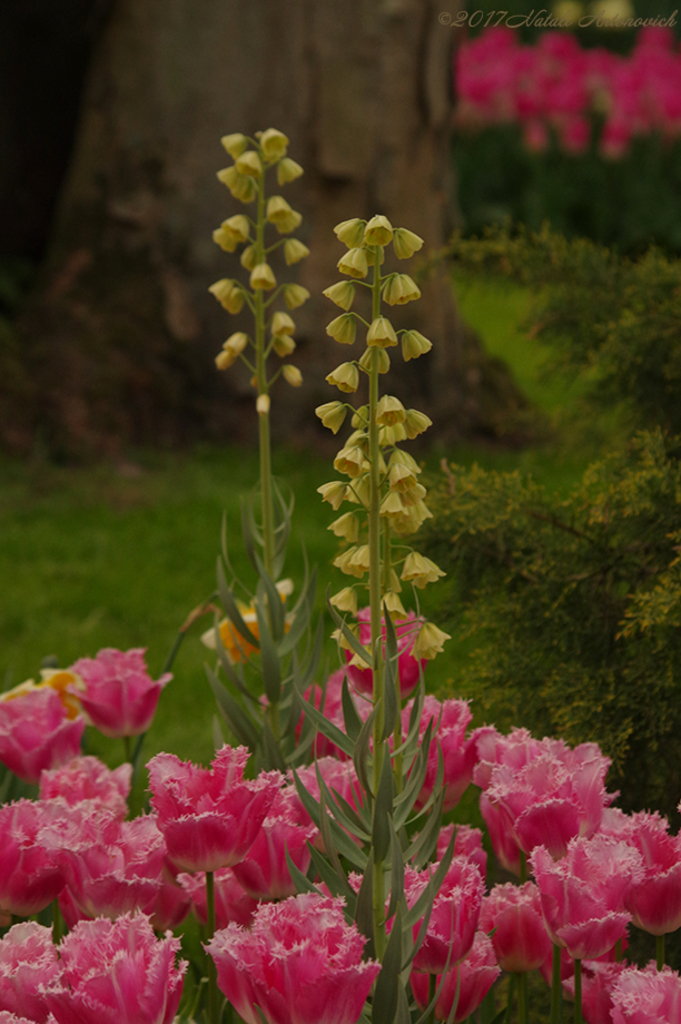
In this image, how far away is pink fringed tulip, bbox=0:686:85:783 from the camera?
4.52 feet

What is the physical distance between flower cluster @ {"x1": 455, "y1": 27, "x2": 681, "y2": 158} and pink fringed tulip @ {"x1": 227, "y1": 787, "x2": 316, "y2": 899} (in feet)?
20.5

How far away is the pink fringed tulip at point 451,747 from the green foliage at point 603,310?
29.4 inches

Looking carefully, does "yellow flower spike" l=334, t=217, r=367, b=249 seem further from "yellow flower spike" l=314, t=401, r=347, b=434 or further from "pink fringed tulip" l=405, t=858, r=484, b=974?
"pink fringed tulip" l=405, t=858, r=484, b=974

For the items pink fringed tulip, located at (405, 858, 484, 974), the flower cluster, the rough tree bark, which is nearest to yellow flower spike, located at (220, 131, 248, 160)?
pink fringed tulip, located at (405, 858, 484, 974)

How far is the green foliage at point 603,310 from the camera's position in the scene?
1.79 m

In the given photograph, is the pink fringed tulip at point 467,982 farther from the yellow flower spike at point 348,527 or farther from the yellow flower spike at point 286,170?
the yellow flower spike at point 286,170

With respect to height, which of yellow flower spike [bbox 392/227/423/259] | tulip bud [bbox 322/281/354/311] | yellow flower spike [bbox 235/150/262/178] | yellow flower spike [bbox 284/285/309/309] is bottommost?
tulip bud [bbox 322/281/354/311]

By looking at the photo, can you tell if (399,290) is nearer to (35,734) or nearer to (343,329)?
(343,329)

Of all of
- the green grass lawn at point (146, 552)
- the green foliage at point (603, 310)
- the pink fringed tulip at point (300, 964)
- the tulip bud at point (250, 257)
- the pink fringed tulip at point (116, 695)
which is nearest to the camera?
the pink fringed tulip at point (300, 964)

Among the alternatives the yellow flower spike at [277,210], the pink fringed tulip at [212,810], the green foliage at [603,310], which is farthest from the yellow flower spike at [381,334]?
the green foliage at [603,310]

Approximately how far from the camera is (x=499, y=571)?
1.67 m

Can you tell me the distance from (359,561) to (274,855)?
0.31 m

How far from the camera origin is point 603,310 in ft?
6.34

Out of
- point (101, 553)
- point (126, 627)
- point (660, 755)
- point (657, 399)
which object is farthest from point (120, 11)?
point (660, 755)
